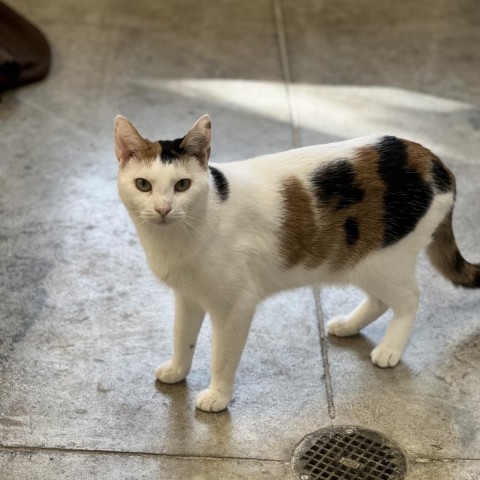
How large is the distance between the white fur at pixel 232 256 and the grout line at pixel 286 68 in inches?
67.0

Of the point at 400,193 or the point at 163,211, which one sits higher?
the point at 163,211

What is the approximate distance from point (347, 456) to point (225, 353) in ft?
1.67

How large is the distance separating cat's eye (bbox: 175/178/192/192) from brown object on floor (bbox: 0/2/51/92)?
2880 mm

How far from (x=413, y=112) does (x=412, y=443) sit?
265 centimetres

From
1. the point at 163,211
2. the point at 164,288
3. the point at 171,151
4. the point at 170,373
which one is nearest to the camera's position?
the point at 163,211

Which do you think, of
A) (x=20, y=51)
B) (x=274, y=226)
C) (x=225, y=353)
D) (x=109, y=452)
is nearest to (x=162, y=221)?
(x=274, y=226)

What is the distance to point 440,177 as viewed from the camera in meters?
3.13

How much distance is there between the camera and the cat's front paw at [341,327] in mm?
3477

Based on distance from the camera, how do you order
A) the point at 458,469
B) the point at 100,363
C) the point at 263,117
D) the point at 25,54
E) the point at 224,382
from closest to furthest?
1. the point at 458,469
2. the point at 224,382
3. the point at 100,363
4. the point at 263,117
5. the point at 25,54

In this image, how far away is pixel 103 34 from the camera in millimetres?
6129

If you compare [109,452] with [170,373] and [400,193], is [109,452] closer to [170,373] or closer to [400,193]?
[170,373]

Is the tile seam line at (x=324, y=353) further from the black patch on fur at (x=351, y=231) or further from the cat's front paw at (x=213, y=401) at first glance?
the black patch on fur at (x=351, y=231)

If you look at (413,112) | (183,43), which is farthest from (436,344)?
(183,43)

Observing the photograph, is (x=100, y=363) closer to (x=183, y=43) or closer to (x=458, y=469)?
(x=458, y=469)
